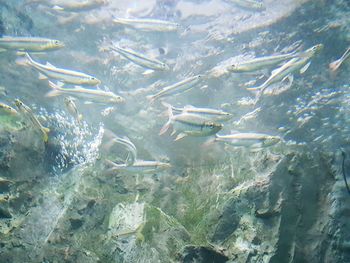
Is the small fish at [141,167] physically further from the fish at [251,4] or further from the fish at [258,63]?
the fish at [251,4]

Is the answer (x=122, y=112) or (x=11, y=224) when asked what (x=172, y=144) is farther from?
(x=11, y=224)

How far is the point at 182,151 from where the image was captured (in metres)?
8.30

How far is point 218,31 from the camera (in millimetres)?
11000

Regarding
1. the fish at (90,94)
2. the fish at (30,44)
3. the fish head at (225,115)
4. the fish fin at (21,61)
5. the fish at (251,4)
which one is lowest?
the fish fin at (21,61)

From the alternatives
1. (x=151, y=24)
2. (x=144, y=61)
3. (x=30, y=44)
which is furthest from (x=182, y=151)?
(x=151, y=24)

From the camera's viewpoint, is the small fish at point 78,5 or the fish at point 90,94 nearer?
the fish at point 90,94

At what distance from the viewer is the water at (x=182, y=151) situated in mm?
4512

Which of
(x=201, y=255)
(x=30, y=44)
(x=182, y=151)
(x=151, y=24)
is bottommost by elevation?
(x=182, y=151)

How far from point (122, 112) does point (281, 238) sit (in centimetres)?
738

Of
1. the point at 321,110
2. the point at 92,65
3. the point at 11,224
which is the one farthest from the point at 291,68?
the point at 92,65

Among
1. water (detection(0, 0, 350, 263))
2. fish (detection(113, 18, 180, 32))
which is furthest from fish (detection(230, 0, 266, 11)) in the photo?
fish (detection(113, 18, 180, 32))

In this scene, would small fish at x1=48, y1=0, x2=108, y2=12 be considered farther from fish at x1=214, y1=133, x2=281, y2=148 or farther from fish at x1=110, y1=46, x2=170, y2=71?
fish at x1=214, y1=133, x2=281, y2=148

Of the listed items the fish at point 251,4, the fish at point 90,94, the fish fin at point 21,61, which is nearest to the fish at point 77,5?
the fish fin at point 21,61

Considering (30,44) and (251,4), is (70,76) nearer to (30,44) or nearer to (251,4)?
(30,44)
